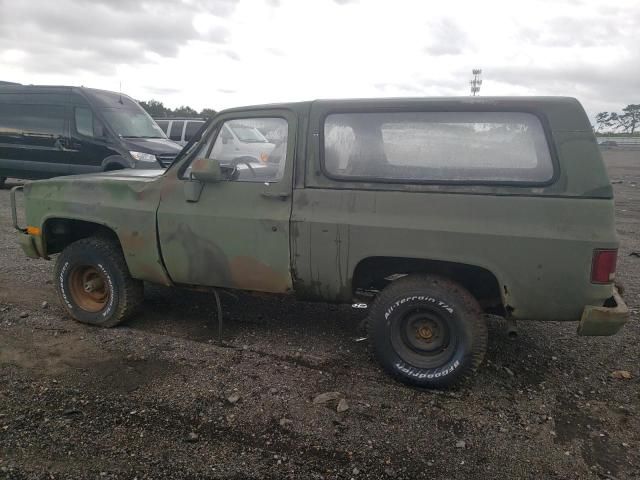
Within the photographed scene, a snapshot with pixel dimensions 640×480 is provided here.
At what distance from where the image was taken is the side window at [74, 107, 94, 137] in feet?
30.9

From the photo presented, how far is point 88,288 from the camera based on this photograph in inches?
174

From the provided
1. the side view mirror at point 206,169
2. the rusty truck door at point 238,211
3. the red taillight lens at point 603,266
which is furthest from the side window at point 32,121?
the red taillight lens at point 603,266

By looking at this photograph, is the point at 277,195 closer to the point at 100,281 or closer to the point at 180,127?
the point at 100,281

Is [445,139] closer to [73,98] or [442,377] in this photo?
[442,377]

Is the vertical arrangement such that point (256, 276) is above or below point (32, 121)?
below

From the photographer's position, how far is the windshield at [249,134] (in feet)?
12.7

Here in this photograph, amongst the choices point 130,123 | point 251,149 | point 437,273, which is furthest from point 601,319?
point 130,123

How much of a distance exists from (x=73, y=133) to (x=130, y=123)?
3.44 ft

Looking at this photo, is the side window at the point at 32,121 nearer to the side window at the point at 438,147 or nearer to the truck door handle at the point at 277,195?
the truck door handle at the point at 277,195

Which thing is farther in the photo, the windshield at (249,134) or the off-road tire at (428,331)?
the windshield at (249,134)

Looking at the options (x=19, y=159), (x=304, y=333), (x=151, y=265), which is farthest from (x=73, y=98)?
(x=304, y=333)

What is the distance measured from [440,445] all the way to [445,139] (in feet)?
6.24

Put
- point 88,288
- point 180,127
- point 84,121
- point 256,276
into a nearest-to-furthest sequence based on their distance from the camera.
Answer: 1. point 256,276
2. point 88,288
3. point 84,121
4. point 180,127

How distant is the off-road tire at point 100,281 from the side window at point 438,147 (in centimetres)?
200
